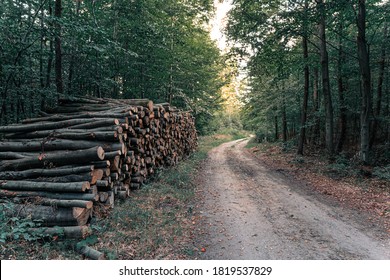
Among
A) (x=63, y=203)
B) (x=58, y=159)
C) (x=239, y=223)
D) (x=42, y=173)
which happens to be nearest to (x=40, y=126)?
(x=58, y=159)

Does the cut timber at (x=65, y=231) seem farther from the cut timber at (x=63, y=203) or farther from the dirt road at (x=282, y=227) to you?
the dirt road at (x=282, y=227)

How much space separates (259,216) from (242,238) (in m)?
1.43

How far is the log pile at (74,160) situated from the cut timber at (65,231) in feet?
0.31

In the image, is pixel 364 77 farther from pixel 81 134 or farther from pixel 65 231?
pixel 65 231

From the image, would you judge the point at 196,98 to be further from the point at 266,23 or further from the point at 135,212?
the point at 135,212

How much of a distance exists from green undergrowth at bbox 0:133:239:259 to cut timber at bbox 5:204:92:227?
0.63 ft

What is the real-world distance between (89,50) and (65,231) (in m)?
7.86

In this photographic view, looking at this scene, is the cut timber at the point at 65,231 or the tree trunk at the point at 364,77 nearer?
the cut timber at the point at 65,231

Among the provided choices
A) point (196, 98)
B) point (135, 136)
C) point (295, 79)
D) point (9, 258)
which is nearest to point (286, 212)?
point (135, 136)

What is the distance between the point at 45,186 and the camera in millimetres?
5465

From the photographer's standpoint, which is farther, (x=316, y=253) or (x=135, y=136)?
(x=135, y=136)

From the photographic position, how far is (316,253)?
4664 millimetres

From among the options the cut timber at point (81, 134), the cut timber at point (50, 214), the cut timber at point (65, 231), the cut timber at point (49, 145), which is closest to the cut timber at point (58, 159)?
the cut timber at point (49, 145)

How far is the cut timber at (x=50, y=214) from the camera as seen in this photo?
491 cm
